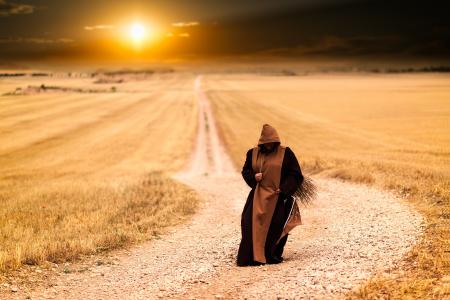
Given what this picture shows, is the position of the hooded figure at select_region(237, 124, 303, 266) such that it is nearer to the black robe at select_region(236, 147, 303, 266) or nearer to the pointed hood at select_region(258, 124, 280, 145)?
the black robe at select_region(236, 147, 303, 266)

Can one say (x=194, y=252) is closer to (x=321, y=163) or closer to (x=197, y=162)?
(x=321, y=163)

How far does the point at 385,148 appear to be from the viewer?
Result: 3644 cm

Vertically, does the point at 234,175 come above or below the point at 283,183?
below

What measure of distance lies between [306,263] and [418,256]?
209 centimetres

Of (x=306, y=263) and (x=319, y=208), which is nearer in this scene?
(x=306, y=263)

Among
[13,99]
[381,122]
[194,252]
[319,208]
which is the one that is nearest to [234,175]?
[319,208]

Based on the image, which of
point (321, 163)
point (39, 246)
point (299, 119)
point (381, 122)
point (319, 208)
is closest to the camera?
point (39, 246)

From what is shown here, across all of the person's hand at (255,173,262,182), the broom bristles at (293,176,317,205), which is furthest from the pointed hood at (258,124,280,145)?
the broom bristles at (293,176,317,205)

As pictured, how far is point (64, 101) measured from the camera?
77375 mm

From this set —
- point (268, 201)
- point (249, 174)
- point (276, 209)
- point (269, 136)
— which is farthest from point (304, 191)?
point (269, 136)

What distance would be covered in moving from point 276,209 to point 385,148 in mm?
27028

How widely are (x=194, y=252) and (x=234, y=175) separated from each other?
14.3 m

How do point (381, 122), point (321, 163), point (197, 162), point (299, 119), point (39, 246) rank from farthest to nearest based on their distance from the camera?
point (299, 119), point (381, 122), point (197, 162), point (321, 163), point (39, 246)

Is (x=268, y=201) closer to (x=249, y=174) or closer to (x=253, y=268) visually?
(x=249, y=174)
